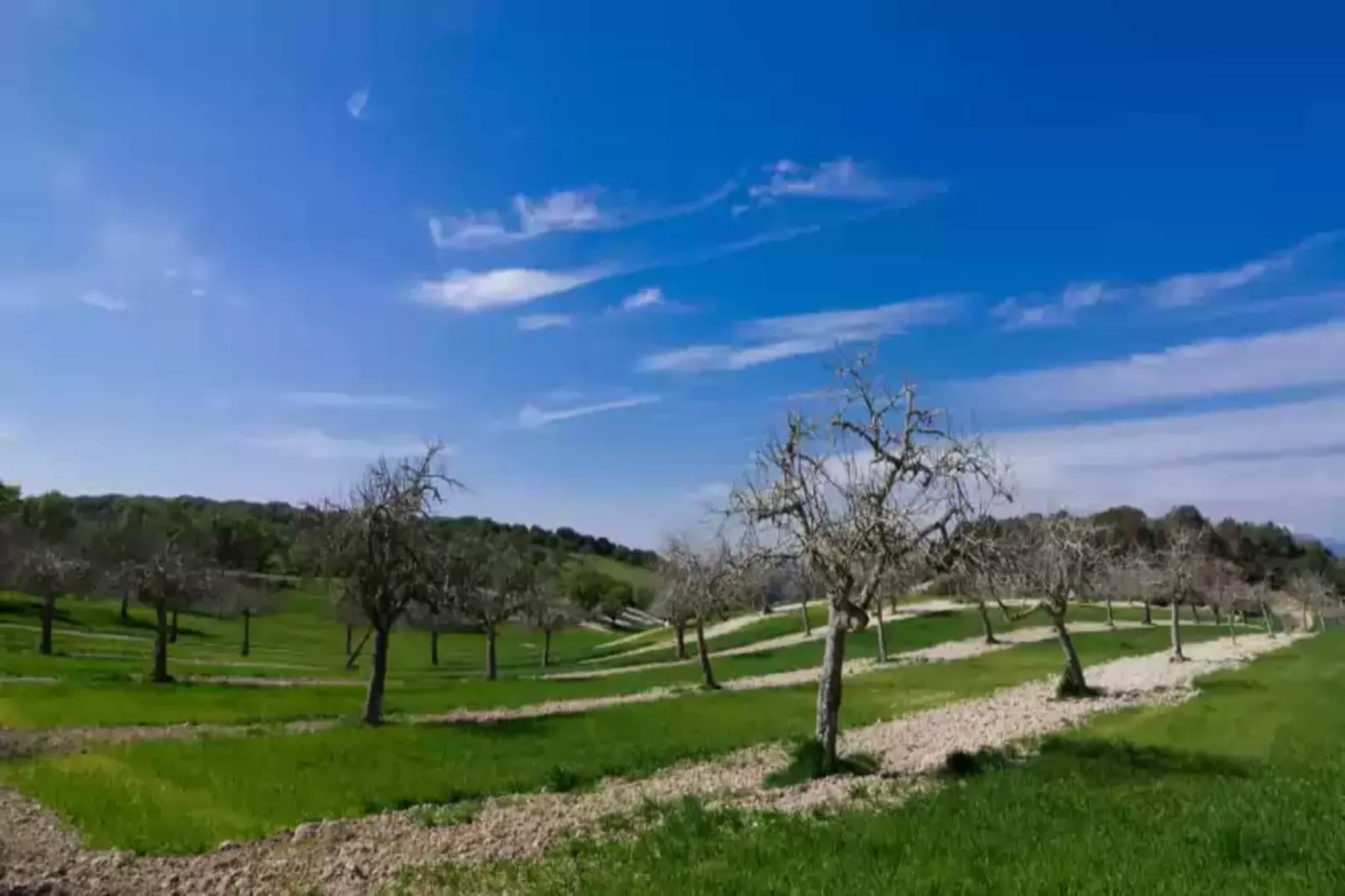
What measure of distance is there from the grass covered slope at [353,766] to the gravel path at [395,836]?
86 centimetres

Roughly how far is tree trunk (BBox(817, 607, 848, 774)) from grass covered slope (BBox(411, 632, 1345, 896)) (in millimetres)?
4560

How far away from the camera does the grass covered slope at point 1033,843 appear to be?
991 cm

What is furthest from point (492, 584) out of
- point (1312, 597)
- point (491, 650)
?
point (1312, 597)

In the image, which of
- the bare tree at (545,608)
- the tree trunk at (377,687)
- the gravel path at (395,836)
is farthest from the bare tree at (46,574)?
the gravel path at (395,836)

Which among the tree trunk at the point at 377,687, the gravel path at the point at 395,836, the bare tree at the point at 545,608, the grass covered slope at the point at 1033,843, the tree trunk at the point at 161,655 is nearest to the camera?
the grass covered slope at the point at 1033,843

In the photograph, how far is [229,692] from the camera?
47.0m

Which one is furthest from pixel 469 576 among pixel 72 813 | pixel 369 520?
pixel 72 813

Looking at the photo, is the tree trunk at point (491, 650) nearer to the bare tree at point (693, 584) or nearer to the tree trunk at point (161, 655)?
the bare tree at point (693, 584)

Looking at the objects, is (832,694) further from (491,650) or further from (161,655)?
(491,650)

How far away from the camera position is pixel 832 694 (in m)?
22.8

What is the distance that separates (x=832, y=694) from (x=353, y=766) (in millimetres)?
13532

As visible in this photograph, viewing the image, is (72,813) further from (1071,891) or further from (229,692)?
(229,692)

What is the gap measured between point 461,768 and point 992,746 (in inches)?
577

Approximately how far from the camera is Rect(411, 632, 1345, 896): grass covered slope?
9.91 m
